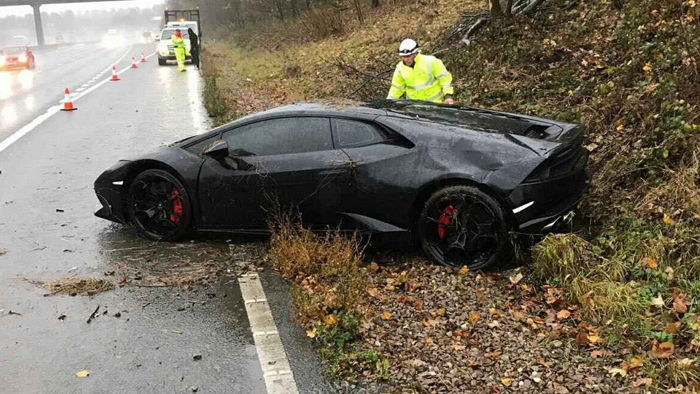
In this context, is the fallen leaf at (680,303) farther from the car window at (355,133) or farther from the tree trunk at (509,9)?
the tree trunk at (509,9)

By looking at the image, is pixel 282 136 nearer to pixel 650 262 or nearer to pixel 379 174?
pixel 379 174

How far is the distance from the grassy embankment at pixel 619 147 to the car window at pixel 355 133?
0.90 m

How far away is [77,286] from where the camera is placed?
5164mm

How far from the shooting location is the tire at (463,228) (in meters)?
4.94

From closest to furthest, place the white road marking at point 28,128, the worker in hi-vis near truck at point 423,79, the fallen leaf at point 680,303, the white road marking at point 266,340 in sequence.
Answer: the white road marking at point 266,340, the fallen leaf at point 680,303, the worker in hi-vis near truck at point 423,79, the white road marking at point 28,128

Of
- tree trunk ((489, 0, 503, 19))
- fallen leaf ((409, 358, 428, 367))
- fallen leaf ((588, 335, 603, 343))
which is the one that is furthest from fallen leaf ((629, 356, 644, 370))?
tree trunk ((489, 0, 503, 19))

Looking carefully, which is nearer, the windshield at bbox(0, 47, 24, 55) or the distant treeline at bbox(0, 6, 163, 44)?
the windshield at bbox(0, 47, 24, 55)

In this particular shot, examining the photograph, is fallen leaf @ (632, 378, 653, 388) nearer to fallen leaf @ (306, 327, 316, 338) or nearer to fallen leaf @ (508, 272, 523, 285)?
fallen leaf @ (508, 272, 523, 285)

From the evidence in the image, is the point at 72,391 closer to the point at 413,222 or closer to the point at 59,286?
the point at 59,286

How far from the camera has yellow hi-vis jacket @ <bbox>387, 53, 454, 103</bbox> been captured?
23.7 ft

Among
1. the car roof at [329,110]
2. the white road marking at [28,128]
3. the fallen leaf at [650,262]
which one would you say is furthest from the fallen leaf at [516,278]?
the white road marking at [28,128]

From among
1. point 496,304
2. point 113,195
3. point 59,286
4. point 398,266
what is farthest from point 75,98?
point 496,304

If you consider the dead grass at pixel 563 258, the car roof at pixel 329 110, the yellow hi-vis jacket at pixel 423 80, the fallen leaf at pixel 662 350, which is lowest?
the fallen leaf at pixel 662 350

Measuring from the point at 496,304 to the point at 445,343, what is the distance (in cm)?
67
